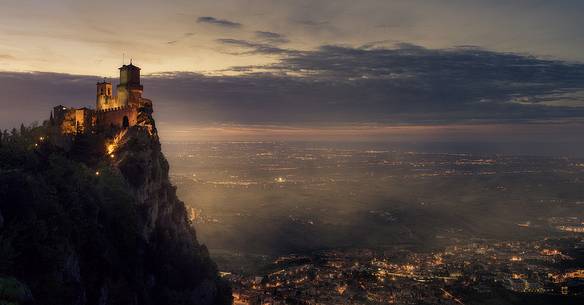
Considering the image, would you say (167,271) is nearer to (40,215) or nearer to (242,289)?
(40,215)

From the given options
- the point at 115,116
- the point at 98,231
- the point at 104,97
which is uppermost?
the point at 104,97

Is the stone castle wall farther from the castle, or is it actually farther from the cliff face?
the cliff face

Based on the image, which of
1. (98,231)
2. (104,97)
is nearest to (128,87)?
(104,97)

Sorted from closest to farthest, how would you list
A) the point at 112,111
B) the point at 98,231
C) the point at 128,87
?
the point at 98,231 < the point at 112,111 < the point at 128,87

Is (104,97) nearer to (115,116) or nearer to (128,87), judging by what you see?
(128,87)

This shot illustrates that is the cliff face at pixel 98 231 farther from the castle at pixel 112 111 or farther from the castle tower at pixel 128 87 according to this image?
the castle tower at pixel 128 87

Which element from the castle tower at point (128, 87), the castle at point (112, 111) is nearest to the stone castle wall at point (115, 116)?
the castle at point (112, 111)

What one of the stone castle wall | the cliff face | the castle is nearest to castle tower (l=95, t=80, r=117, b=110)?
the castle
